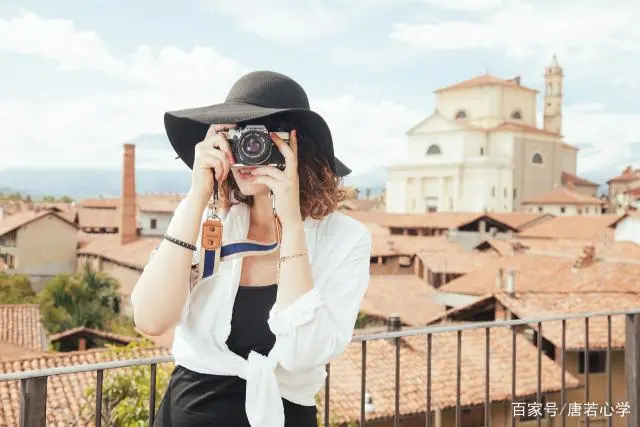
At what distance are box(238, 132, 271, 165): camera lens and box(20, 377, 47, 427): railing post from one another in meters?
0.74

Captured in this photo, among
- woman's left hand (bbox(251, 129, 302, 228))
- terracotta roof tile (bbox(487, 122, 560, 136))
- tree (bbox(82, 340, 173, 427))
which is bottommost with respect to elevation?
tree (bbox(82, 340, 173, 427))

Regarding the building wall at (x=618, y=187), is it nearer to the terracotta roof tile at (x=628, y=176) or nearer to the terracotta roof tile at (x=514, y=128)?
the terracotta roof tile at (x=628, y=176)

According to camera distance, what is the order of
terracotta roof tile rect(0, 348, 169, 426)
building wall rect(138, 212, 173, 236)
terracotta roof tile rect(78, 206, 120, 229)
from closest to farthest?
terracotta roof tile rect(0, 348, 169, 426) → building wall rect(138, 212, 173, 236) → terracotta roof tile rect(78, 206, 120, 229)

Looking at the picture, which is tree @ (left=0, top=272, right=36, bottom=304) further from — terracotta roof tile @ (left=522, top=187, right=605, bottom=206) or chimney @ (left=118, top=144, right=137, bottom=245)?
terracotta roof tile @ (left=522, top=187, right=605, bottom=206)

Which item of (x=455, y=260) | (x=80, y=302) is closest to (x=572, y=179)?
(x=455, y=260)

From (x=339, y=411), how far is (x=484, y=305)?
610 cm

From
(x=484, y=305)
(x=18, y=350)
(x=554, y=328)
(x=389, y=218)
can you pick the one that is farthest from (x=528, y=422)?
(x=389, y=218)

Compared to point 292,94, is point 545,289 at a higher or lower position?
lower

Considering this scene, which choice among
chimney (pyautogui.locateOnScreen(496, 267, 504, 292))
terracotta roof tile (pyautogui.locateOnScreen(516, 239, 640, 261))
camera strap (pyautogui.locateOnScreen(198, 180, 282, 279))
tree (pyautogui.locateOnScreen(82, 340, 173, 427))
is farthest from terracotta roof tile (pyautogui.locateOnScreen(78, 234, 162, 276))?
camera strap (pyautogui.locateOnScreen(198, 180, 282, 279))

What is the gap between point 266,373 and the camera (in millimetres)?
1453

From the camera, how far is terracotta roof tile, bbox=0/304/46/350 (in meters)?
16.7

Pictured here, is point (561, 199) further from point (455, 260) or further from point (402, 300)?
point (402, 300)

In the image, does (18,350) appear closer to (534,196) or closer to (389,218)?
(389,218)

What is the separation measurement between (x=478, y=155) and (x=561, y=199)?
6324 mm
